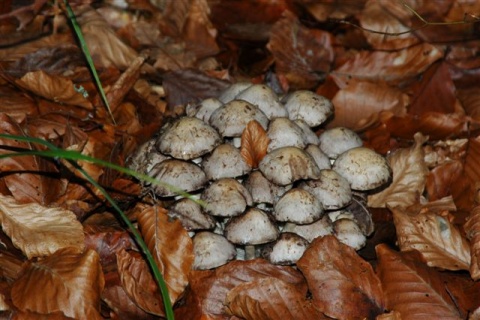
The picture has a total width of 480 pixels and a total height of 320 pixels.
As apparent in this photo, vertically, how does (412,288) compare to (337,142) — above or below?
below

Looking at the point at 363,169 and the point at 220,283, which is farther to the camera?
the point at 363,169

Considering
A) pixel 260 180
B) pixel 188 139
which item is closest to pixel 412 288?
pixel 260 180

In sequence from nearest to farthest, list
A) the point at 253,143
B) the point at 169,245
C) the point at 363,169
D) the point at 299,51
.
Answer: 1. the point at 169,245
2. the point at 253,143
3. the point at 363,169
4. the point at 299,51

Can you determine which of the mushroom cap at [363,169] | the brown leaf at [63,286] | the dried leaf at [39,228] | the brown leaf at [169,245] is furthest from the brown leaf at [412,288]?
the dried leaf at [39,228]

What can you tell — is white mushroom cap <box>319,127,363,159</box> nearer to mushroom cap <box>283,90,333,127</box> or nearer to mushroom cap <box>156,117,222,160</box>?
mushroom cap <box>283,90,333,127</box>

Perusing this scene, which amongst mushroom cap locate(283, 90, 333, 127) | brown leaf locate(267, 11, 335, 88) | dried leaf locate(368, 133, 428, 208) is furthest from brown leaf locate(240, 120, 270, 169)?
brown leaf locate(267, 11, 335, 88)

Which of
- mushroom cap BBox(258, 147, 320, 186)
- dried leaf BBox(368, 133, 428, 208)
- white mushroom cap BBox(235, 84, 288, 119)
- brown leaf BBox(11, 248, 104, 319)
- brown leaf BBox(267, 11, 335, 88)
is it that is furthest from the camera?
brown leaf BBox(267, 11, 335, 88)

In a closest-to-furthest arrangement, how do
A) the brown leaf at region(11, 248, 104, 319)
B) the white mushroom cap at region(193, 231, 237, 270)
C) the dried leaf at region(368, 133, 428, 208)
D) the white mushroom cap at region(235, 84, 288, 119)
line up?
the brown leaf at region(11, 248, 104, 319)
the white mushroom cap at region(193, 231, 237, 270)
the white mushroom cap at region(235, 84, 288, 119)
the dried leaf at region(368, 133, 428, 208)

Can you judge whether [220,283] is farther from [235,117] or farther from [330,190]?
[235,117]
